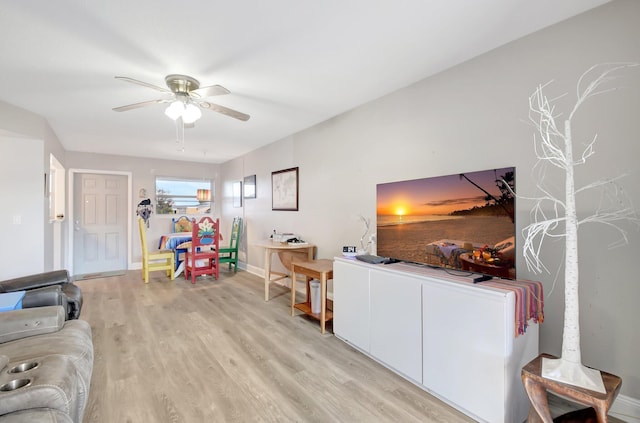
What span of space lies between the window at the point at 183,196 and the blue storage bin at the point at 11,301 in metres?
4.69

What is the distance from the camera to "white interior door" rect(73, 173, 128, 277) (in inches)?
226

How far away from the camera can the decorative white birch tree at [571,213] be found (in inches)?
53.7

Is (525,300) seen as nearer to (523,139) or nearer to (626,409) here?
(626,409)

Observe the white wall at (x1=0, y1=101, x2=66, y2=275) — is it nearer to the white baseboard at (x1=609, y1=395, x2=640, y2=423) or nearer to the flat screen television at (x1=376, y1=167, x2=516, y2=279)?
the flat screen television at (x1=376, y1=167, x2=516, y2=279)

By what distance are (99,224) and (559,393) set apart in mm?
7266

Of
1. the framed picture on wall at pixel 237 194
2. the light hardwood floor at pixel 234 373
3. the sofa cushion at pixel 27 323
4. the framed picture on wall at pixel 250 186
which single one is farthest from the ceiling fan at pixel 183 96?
the framed picture on wall at pixel 237 194

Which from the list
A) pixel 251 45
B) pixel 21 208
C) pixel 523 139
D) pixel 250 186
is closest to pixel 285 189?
pixel 250 186

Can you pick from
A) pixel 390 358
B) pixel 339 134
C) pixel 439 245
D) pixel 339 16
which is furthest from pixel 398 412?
pixel 339 134

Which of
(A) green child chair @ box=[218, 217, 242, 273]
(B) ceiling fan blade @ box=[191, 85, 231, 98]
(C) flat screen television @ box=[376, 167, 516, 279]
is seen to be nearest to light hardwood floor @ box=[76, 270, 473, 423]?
(C) flat screen television @ box=[376, 167, 516, 279]

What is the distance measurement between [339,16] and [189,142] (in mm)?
3989

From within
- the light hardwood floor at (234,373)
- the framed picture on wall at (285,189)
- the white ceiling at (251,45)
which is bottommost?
the light hardwood floor at (234,373)

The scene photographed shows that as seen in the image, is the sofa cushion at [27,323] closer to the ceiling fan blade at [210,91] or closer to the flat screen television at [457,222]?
the ceiling fan blade at [210,91]

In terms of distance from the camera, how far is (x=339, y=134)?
3.64m

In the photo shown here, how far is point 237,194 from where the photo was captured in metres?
6.39
